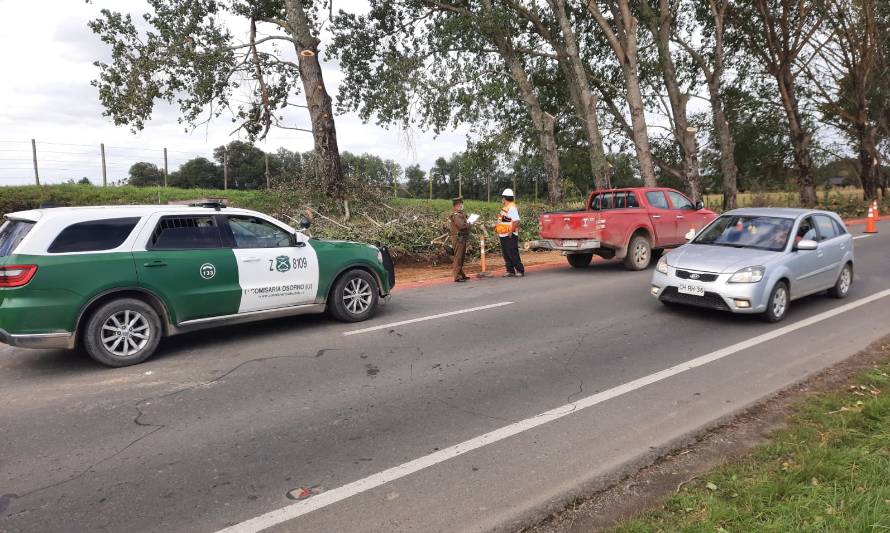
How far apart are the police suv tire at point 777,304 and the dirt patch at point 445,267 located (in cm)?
636

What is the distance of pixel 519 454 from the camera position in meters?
3.82

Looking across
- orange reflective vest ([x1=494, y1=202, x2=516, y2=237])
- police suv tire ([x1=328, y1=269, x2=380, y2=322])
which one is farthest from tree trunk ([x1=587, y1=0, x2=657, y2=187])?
police suv tire ([x1=328, y1=269, x2=380, y2=322])

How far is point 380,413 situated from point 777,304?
5.81 metres

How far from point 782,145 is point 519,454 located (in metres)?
A: 43.7

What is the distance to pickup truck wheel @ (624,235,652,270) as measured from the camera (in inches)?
469

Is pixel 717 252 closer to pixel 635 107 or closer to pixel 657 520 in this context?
pixel 657 520

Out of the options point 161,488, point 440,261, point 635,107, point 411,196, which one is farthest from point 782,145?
point 161,488

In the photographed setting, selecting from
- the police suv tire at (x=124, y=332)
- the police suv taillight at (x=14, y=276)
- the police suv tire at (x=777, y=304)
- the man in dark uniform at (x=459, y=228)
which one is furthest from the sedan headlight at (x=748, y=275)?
the police suv taillight at (x=14, y=276)

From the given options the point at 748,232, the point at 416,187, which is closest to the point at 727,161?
the point at 416,187

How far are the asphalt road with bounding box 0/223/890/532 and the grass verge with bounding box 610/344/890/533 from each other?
1.74 feet

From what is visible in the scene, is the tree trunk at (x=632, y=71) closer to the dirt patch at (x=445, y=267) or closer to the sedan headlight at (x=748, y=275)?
the dirt patch at (x=445, y=267)

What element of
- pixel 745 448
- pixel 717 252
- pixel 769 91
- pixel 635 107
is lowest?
pixel 745 448

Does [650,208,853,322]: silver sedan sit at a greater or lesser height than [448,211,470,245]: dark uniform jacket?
lesser

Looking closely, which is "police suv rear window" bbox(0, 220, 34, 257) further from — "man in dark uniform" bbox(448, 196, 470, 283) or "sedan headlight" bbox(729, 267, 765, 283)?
"sedan headlight" bbox(729, 267, 765, 283)
